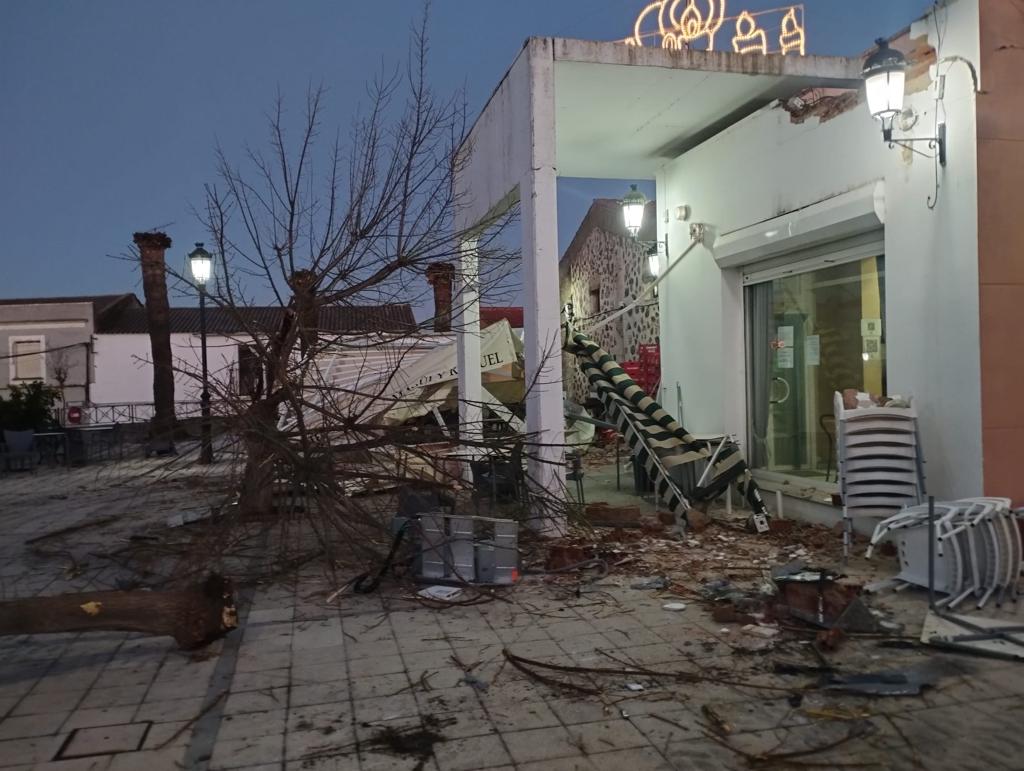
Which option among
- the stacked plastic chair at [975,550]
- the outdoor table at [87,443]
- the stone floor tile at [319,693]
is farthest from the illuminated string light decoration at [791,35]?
the outdoor table at [87,443]

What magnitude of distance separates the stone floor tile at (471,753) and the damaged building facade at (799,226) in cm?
304

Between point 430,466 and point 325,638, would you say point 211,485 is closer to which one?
point 430,466

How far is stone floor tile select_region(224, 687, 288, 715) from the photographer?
414 cm

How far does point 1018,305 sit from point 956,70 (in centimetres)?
179

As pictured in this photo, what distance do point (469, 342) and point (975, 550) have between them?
22.4 feet

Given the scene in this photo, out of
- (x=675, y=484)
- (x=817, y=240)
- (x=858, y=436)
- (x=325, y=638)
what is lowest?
(x=325, y=638)

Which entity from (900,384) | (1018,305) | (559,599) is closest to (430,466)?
(559,599)

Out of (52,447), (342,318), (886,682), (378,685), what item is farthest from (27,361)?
(886,682)

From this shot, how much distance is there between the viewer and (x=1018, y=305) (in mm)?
6195

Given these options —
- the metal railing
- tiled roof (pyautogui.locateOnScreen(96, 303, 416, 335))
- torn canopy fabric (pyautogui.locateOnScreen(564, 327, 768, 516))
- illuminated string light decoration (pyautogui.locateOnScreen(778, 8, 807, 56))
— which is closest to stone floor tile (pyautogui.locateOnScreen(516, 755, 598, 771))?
tiled roof (pyautogui.locateOnScreen(96, 303, 416, 335))

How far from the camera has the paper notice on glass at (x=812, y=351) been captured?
840 cm

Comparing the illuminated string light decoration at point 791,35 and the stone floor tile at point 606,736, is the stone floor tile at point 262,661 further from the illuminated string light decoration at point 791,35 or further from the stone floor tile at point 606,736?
the illuminated string light decoration at point 791,35

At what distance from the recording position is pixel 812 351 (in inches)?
334

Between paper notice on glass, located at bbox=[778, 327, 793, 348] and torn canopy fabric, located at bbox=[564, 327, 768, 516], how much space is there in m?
1.16
